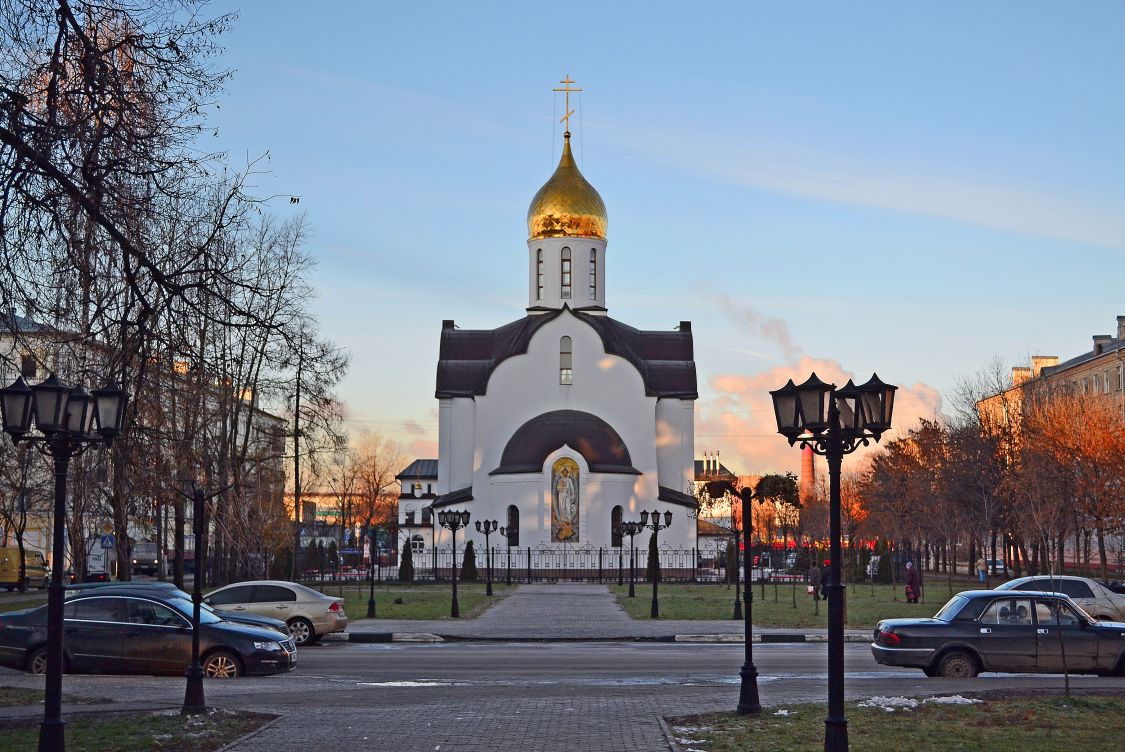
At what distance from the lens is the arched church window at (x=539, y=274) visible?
72.8 m

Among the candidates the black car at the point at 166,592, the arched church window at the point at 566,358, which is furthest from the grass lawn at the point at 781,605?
the arched church window at the point at 566,358

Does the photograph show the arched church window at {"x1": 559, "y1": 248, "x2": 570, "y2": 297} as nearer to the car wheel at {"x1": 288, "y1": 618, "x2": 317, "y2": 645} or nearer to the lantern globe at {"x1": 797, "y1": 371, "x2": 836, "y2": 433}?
the car wheel at {"x1": 288, "y1": 618, "x2": 317, "y2": 645}

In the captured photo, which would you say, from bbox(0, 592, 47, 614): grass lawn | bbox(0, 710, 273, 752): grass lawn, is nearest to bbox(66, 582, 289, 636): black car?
bbox(0, 710, 273, 752): grass lawn

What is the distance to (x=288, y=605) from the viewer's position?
1026 inches

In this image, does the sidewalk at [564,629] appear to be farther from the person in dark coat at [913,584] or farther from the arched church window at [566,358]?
the arched church window at [566,358]

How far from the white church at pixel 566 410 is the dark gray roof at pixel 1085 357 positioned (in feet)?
77.1

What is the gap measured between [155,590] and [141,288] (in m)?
8.15

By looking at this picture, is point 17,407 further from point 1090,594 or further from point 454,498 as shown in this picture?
point 454,498

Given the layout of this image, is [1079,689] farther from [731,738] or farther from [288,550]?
[288,550]

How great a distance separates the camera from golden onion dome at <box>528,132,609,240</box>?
7175 cm

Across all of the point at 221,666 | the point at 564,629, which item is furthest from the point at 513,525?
the point at 221,666

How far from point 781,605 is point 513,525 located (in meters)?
25.1

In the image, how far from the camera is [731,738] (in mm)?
12953

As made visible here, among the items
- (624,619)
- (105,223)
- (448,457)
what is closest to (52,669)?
(105,223)
